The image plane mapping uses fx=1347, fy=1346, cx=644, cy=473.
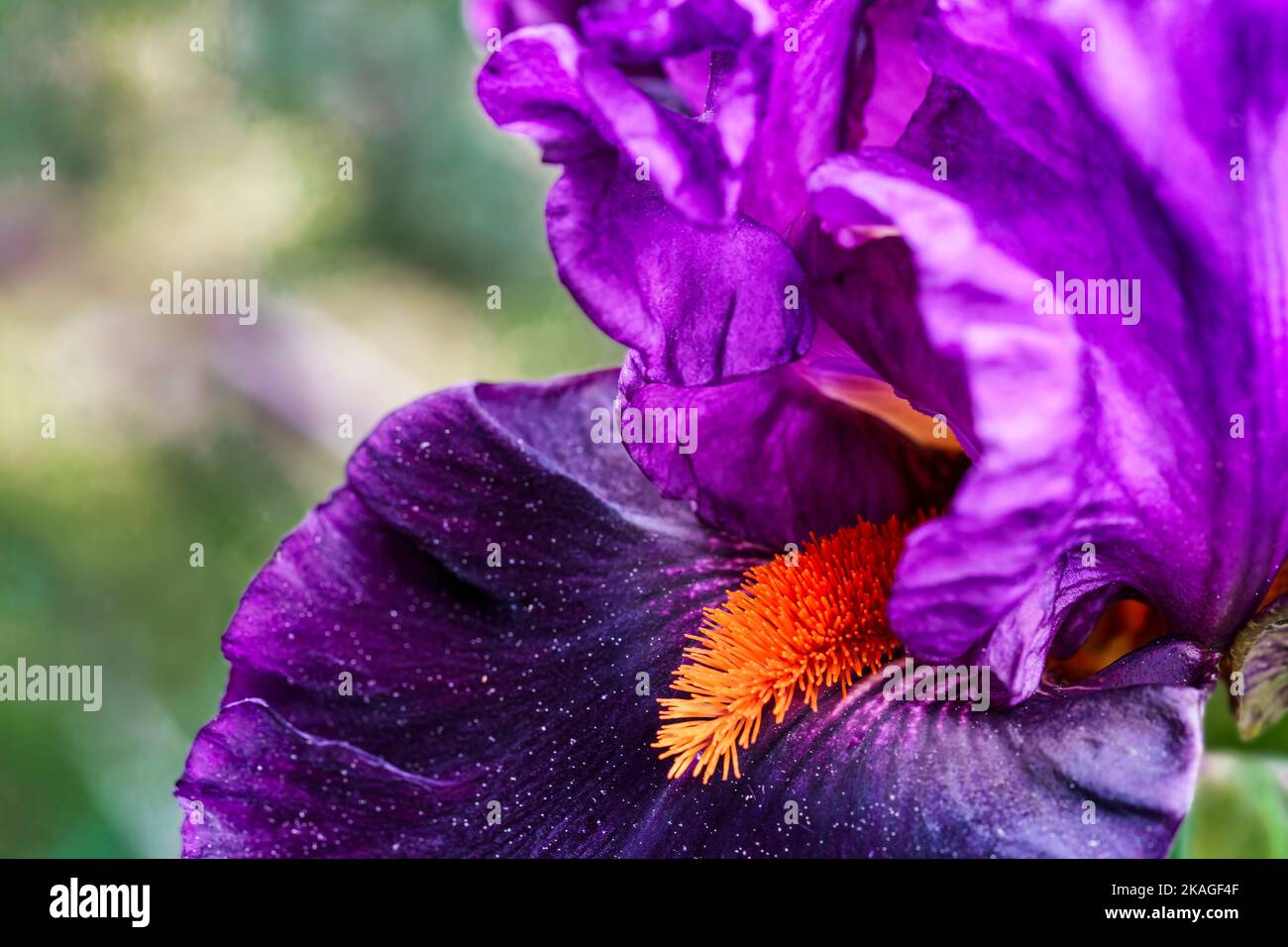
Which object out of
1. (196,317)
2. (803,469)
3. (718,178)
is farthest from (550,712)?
(196,317)

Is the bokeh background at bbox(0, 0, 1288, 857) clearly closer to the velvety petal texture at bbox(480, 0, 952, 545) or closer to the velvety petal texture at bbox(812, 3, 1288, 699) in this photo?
the velvety petal texture at bbox(480, 0, 952, 545)

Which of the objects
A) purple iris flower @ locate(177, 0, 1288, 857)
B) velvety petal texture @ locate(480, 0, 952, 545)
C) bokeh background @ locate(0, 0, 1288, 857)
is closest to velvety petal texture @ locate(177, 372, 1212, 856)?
purple iris flower @ locate(177, 0, 1288, 857)

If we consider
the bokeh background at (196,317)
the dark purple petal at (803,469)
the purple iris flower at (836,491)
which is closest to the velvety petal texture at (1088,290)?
the purple iris flower at (836,491)

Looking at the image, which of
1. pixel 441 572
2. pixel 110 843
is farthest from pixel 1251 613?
pixel 110 843

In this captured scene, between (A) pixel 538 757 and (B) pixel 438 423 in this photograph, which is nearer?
(A) pixel 538 757

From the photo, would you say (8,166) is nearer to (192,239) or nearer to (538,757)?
(192,239)

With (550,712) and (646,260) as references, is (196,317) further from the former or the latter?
(646,260)
